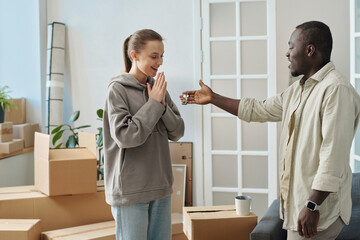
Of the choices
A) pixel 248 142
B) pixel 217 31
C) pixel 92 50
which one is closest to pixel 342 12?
pixel 217 31

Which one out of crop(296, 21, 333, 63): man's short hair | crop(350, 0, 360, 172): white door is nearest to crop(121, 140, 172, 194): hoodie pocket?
crop(296, 21, 333, 63): man's short hair

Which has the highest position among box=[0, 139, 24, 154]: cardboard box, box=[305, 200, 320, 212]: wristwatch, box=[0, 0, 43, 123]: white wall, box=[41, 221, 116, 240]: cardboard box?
box=[0, 0, 43, 123]: white wall

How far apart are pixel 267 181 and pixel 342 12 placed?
5.50 ft

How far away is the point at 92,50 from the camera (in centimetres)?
463

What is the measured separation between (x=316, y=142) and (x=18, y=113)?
3.45 meters

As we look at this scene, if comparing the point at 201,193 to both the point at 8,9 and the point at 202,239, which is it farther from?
the point at 8,9

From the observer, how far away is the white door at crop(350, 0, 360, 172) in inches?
147

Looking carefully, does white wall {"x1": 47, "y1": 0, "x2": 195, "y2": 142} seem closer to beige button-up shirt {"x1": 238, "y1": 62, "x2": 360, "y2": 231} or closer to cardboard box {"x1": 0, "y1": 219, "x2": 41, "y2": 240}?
cardboard box {"x1": 0, "y1": 219, "x2": 41, "y2": 240}

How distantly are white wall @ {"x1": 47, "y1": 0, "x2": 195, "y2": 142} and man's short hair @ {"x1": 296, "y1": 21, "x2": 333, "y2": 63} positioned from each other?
8.60ft

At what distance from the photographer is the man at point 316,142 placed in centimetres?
165

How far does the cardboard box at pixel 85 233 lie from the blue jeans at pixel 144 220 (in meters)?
1.03

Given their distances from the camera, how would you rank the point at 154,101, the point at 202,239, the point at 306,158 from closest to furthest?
1. the point at 306,158
2. the point at 154,101
3. the point at 202,239

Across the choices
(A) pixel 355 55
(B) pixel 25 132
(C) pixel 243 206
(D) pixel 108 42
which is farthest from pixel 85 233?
(A) pixel 355 55

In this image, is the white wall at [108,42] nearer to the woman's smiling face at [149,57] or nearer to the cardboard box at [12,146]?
the cardboard box at [12,146]
